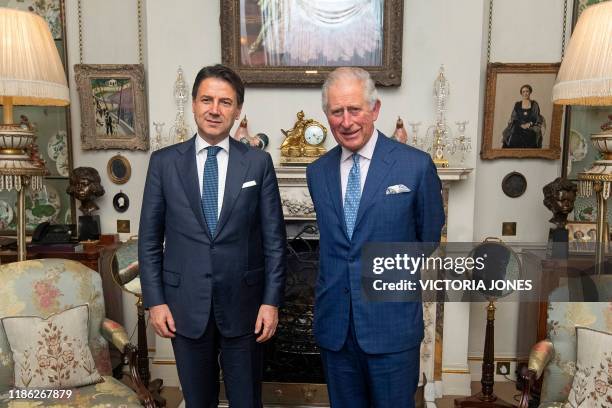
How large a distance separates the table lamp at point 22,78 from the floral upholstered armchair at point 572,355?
93.5 inches

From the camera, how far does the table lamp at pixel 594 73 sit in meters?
1.93

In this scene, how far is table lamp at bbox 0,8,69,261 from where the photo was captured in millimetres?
2086

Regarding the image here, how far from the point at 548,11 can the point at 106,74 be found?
112 inches

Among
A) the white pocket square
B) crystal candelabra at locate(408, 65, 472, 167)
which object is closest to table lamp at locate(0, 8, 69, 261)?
the white pocket square

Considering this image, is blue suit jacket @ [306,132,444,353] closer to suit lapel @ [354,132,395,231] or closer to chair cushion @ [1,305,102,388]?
suit lapel @ [354,132,395,231]

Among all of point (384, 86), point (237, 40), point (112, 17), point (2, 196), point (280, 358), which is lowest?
point (280, 358)

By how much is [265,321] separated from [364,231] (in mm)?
484

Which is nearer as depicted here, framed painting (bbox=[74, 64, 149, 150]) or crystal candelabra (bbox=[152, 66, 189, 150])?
crystal candelabra (bbox=[152, 66, 189, 150])

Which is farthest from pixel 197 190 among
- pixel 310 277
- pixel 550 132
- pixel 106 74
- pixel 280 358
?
pixel 550 132

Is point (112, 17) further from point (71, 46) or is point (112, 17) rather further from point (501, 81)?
point (501, 81)

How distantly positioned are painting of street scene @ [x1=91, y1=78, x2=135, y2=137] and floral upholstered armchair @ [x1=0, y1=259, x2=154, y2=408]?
1211mm

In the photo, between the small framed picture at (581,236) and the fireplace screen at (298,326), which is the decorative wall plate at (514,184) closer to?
the small framed picture at (581,236)

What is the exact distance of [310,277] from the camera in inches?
118

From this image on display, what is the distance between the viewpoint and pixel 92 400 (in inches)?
75.9
